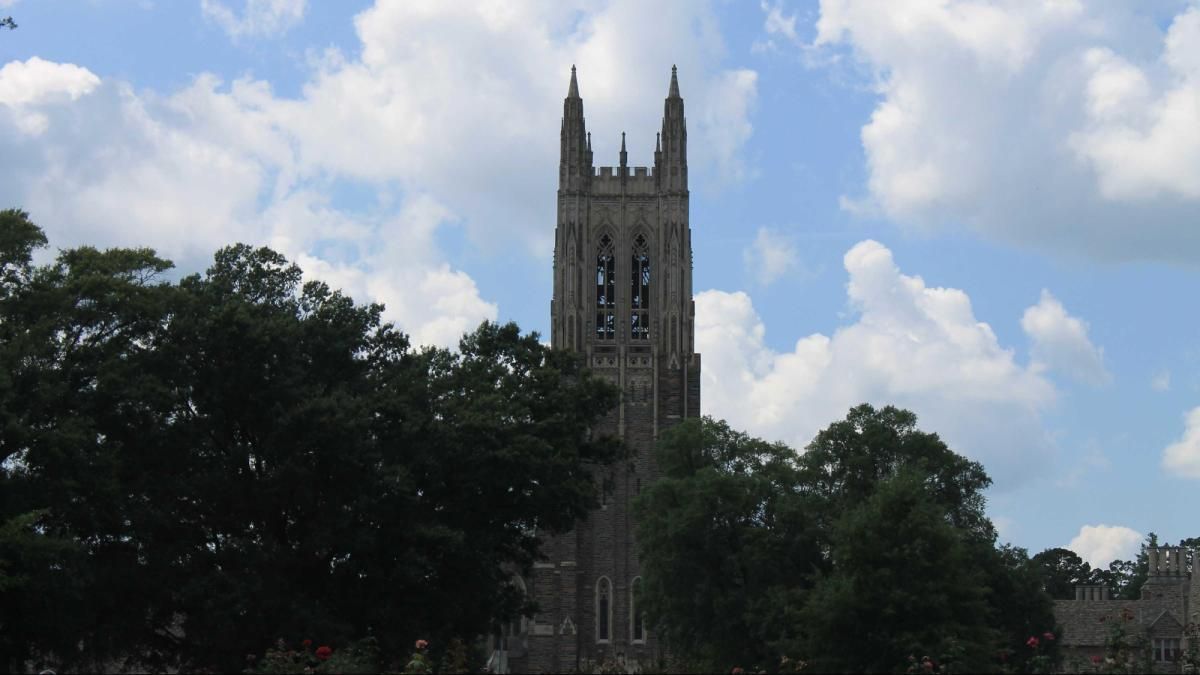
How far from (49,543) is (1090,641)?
48.7m

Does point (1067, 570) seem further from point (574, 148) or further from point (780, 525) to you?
point (780, 525)

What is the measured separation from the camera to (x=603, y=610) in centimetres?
7700

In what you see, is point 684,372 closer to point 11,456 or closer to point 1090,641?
point 1090,641

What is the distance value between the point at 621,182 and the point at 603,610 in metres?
19.4

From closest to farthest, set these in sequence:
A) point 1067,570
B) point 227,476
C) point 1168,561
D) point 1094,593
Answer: point 227,476 → point 1168,561 → point 1094,593 → point 1067,570

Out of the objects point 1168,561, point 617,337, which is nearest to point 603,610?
point 617,337

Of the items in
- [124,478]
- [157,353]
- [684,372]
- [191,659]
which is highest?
[684,372]

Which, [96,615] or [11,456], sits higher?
[11,456]

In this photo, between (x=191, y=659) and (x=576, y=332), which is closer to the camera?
(x=191, y=659)

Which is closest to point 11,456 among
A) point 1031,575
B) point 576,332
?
point 1031,575

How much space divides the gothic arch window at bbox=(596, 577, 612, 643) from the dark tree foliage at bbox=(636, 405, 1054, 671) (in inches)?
614

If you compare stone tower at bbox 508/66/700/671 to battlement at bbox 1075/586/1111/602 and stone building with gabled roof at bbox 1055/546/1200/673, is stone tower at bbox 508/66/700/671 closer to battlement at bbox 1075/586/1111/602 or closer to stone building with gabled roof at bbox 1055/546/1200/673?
stone building with gabled roof at bbox 1055/546/1200/673

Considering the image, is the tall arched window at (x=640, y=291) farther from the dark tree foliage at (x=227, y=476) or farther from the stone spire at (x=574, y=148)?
the dark tree foliage at (x=227, y=476)

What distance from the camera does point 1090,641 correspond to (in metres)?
72.0
